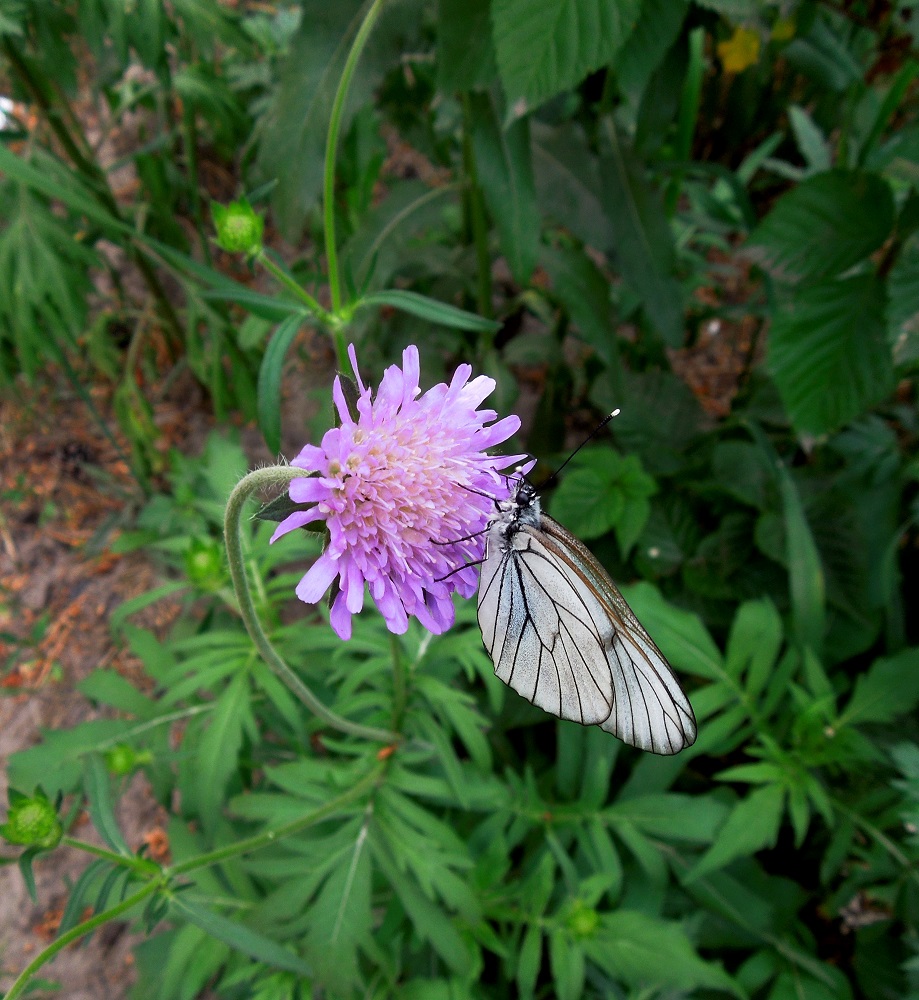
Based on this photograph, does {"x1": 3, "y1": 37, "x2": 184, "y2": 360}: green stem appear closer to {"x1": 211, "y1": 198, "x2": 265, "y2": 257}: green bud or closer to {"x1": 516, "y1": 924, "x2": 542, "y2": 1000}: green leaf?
{"x1": 211, "y1": 198, "x2": 265, "y2": 257}: green bud

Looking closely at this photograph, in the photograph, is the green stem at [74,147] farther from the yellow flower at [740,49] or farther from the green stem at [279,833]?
the yellow flower at [740,49]

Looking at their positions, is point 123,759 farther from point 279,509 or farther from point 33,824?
point 279,509

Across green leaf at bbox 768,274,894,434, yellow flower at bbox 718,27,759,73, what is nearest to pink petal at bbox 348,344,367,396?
green leaf at bbox 768,274,894,434

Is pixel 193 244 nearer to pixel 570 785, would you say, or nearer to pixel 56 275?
pixel 56 275

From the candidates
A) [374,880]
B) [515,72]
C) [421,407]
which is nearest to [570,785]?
[374,880]

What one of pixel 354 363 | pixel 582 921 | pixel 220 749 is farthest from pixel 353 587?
pixel 582 921
